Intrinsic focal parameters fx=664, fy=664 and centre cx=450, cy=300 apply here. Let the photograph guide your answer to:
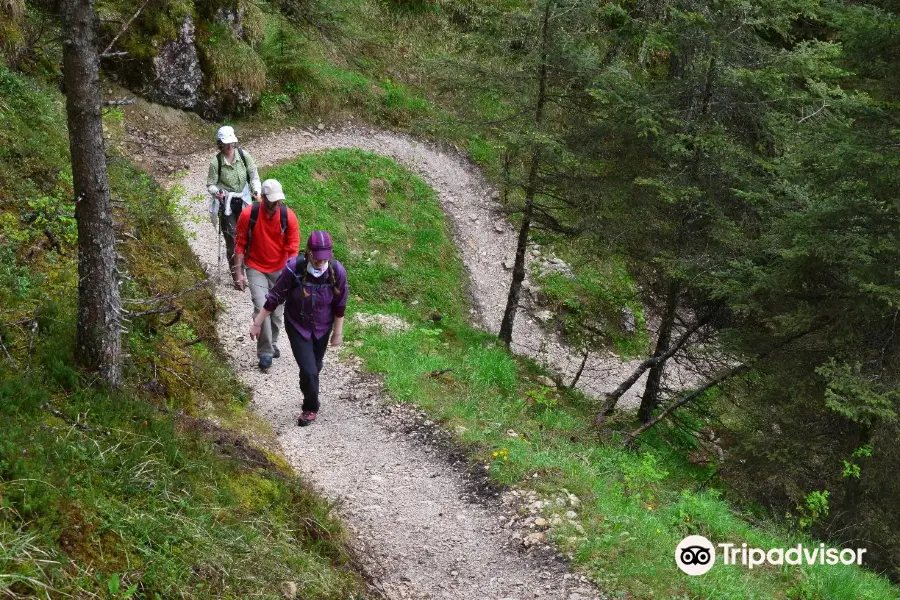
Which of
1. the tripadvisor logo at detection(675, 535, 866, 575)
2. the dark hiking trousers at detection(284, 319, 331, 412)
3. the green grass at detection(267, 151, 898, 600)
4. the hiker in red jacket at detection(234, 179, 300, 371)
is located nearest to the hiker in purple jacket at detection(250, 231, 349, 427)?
the dark hiking trousers at detection(284, 319, 331, 412)

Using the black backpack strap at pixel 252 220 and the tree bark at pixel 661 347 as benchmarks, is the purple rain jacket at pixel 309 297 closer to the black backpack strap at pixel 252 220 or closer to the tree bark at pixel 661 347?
the black backpack strap at pixel 252 220

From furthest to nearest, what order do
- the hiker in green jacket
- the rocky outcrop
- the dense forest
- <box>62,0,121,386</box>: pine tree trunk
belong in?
the rocky outcrop, the hiker in green jacket, the dense forest, <box>62,0,121,386</box>: pine tree trunk

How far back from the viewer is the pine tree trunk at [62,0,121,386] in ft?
13.2

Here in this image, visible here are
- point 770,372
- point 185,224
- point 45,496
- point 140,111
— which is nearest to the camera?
point 45,496

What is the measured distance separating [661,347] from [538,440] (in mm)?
5765

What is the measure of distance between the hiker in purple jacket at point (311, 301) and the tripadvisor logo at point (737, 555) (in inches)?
157

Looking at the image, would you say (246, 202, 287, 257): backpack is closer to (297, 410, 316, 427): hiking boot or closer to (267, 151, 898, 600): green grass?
(297, 410, 316, 427): hiking boot

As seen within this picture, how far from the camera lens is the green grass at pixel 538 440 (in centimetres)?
603

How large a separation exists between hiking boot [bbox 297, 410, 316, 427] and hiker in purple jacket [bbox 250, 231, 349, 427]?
0.59m

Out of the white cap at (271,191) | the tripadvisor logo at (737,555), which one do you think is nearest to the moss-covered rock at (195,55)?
the white cap at (271,191)

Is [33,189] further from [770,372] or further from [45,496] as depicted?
[770,372]

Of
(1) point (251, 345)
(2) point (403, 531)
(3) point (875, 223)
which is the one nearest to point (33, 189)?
(1) point (251, 345)

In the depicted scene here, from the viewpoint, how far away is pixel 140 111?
53.8 ft

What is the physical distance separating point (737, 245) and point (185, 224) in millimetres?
10374
